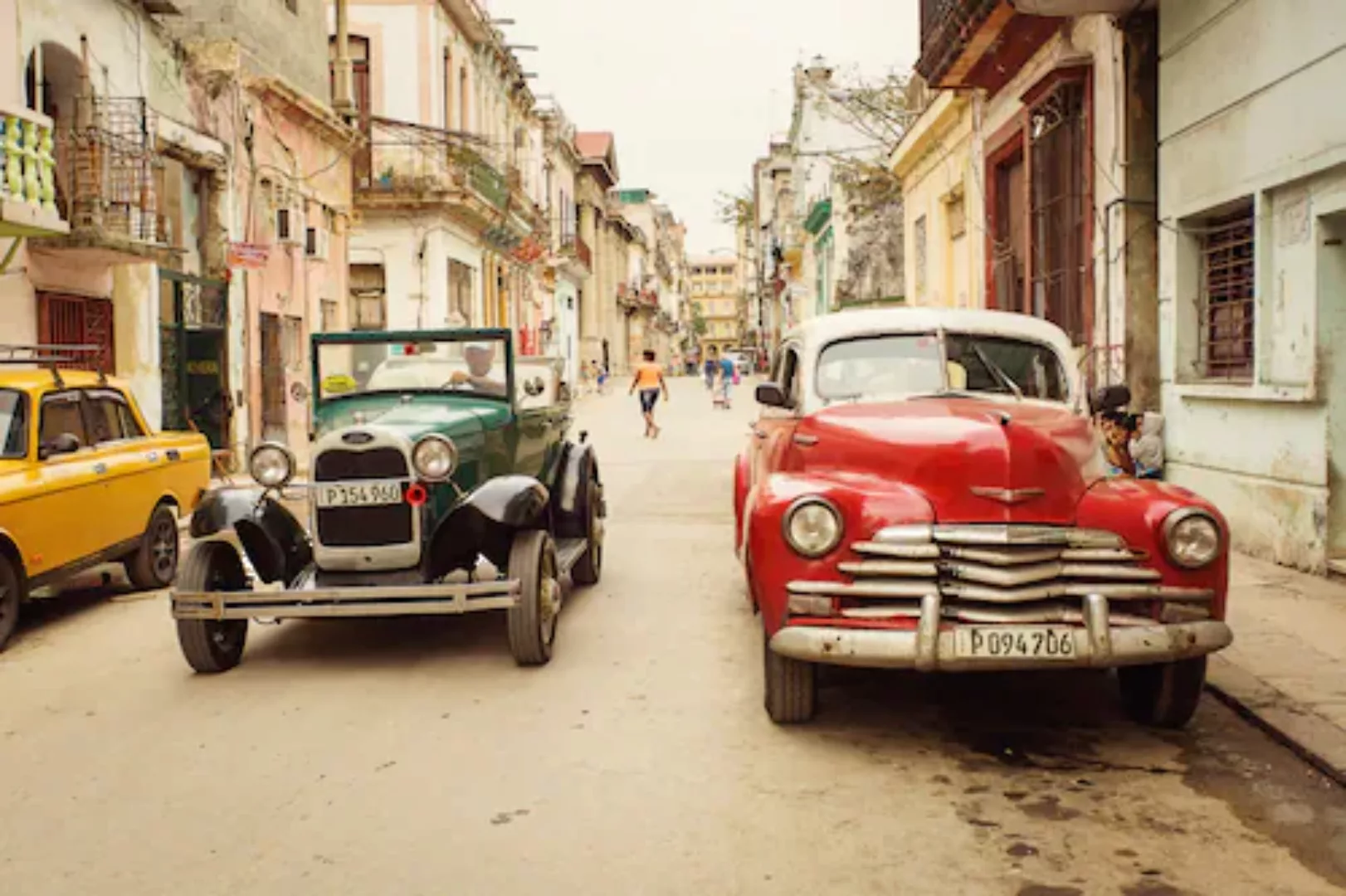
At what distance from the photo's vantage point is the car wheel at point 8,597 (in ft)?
23.8

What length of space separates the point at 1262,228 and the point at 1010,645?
5579 millimetres

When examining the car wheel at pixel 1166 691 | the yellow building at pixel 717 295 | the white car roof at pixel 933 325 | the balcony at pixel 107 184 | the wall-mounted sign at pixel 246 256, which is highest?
the yellow building at pixel 717 295

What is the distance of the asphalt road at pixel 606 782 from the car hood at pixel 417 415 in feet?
3.99

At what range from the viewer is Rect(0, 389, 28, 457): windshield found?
770 cm

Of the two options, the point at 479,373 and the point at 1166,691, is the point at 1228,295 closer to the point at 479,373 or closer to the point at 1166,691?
the point at 1166,691

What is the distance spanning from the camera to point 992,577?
15.8 ft

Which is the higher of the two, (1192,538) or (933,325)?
(933,325)

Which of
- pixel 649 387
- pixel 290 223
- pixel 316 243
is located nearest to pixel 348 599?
pixel 290 223

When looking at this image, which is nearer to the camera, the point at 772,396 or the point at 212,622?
the point at 212,622

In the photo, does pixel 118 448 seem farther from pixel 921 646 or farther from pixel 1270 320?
pixel 1270 320

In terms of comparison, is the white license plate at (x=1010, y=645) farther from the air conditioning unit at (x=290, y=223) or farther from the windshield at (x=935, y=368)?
the air conditioning unit at (x=290, y=223)

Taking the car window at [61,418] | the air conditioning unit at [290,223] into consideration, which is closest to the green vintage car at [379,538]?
the car window at [61,418]

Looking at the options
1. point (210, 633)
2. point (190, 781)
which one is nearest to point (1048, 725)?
point (190, 781)

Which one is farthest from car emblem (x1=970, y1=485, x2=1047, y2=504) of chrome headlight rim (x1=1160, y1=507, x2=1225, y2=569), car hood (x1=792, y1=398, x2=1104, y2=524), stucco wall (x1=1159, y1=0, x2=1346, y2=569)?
stucco wall (x1=1159, y1=0, x2=1346, y2=569)
